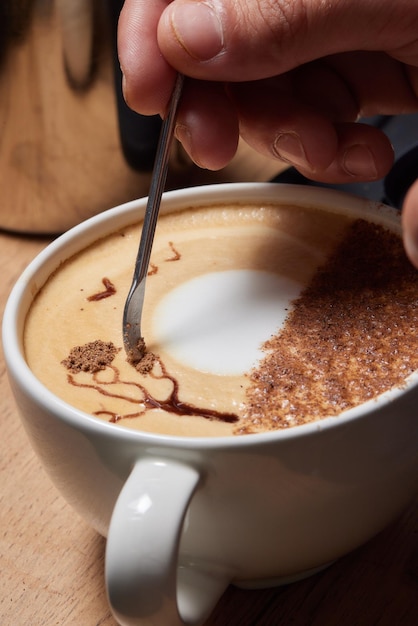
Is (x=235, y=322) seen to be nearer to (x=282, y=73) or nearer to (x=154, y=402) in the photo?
(x=154, y=402)

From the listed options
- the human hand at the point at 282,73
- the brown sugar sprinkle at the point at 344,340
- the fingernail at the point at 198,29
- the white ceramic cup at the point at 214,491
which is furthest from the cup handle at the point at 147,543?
the fingernail at the point at 198,29

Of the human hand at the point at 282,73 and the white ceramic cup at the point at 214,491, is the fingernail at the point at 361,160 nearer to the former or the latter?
the human hand at the point at 282,73

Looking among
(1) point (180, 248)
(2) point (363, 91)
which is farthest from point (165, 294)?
(2) point (363, 91)

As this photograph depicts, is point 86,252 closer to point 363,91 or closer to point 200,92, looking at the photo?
point 200,92

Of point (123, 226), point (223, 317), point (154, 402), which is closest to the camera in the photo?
point (154, 402)

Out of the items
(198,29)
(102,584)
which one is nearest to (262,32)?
(198,29)

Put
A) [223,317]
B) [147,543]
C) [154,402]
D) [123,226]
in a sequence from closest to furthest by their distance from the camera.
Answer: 1. [147,543]
2. [154,402]
3. [223,317]
4. [123,226]
